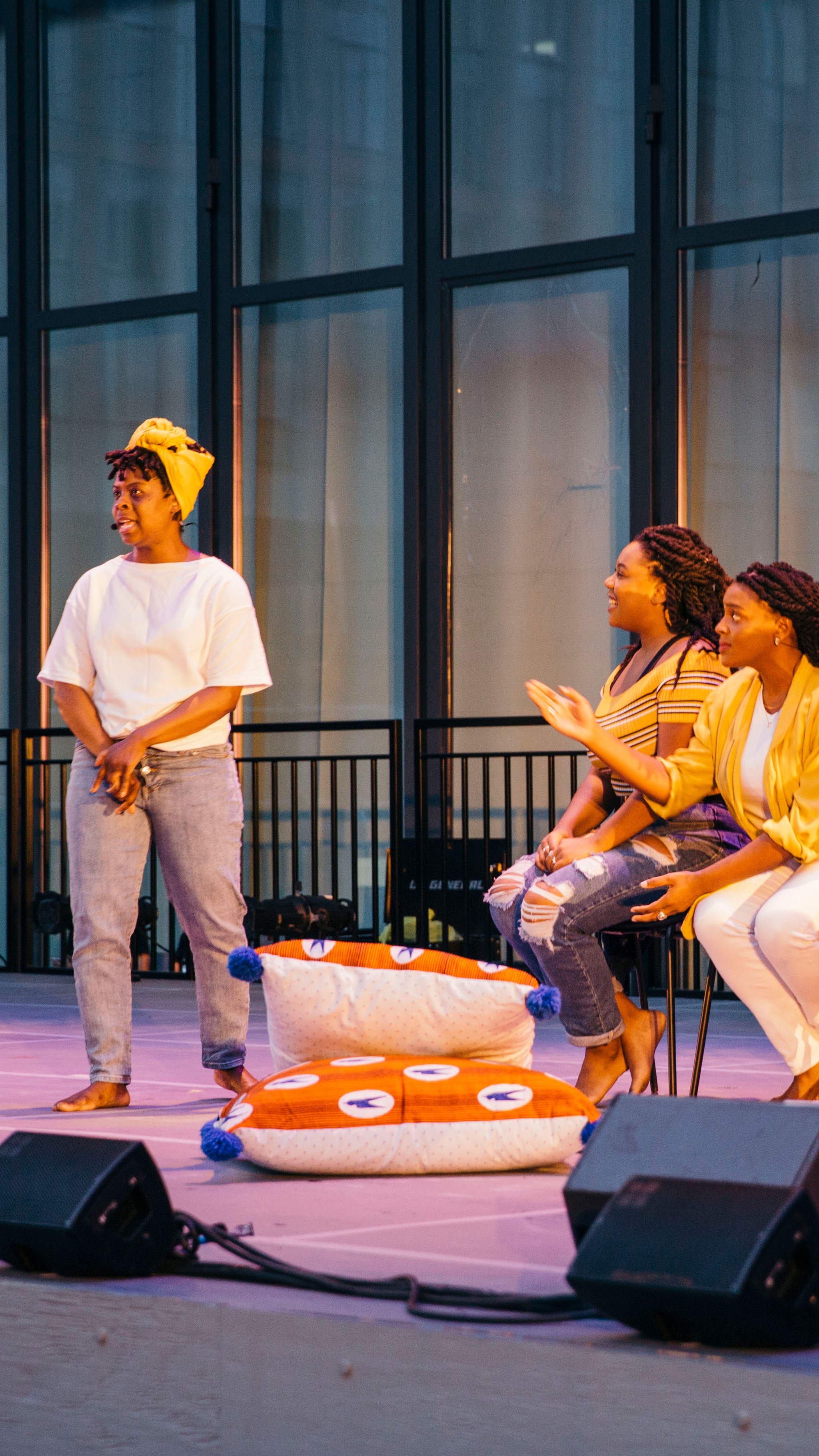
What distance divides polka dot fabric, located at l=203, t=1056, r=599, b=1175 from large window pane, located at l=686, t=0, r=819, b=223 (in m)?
4.88

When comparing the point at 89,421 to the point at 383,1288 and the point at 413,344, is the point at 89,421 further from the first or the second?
the point at 383,1288

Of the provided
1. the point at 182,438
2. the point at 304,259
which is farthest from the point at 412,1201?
the point at 304,259

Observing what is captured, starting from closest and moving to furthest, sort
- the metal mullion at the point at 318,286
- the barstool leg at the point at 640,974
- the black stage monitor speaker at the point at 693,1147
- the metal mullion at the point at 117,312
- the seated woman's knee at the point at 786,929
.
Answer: the black stage monitor speaker at the point at 693,1147 → the seated woman's knee at the point at 786,929 → the barstool leg at the point at 640,974 → the metal mullion at the point at 318,286 → the metal mullion at the point at 117,312

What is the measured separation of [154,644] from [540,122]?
175 inches

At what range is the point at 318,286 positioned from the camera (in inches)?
316

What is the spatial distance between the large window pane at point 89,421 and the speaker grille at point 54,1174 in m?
6.37

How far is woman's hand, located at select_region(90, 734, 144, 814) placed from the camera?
12.8 ft

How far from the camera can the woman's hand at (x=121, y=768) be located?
391 cm

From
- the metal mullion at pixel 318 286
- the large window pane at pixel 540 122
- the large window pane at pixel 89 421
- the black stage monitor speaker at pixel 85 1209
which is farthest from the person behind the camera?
the large window pane at pixel 89 421

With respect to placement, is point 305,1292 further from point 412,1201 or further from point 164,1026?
point 164,1026

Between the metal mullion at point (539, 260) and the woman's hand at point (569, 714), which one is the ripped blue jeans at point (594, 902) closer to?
the woman's hand at point (569, 714)

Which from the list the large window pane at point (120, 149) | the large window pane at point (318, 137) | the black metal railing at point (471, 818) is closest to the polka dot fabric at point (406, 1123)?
the black metal railing at point (471, 818)

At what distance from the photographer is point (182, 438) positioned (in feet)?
13.7

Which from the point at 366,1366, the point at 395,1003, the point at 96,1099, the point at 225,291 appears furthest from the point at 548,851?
the point at 225,291
